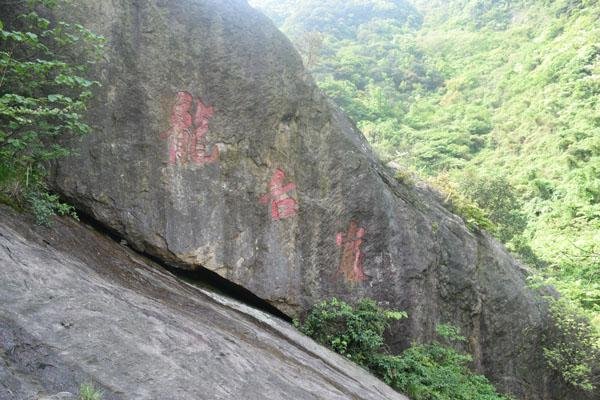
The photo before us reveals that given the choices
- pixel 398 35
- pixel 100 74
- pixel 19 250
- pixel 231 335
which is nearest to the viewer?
pixel 19 250

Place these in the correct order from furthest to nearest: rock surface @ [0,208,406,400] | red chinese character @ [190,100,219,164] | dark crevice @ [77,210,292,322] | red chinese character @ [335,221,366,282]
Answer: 1. red chinese character @ [335,221,366,282]
2. red chinese character @ [190,100,219,164]
3. dark crevice @ [77,210,292,322]
4. rock surface @ [0,208,406,400]

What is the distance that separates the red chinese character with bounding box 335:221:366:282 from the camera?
25.5 ft

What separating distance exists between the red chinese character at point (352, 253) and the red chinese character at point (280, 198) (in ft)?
3.03

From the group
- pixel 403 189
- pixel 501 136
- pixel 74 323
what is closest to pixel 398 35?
pixel 501 136

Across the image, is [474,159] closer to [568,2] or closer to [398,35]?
[568,2]

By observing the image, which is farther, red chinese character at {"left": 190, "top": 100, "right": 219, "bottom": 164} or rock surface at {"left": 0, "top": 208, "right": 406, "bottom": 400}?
red chinese character at {"left": 190, "top": 100, "right": 219, "bottom": 164}

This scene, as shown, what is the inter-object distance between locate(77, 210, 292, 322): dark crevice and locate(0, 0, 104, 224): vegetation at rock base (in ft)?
1.40

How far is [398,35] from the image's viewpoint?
49.9 metres

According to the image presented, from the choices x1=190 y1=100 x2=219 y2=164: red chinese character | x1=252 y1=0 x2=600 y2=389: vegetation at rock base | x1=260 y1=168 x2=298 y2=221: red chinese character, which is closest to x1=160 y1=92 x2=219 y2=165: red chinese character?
x1=190 y1=100 x2=219 y2=164: red chinese character

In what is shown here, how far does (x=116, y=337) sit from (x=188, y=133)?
147 inches

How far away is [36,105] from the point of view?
4.50m

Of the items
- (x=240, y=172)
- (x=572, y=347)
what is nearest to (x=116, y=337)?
(x=240, y=172)

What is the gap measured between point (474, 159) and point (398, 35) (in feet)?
83.7

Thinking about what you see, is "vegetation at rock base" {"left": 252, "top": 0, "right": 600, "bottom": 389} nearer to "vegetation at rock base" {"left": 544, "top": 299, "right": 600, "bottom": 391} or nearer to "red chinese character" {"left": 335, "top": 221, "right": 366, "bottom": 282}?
"vegetation at rock base" {"left": 544, "top": 299, "right": 600, "bottom": 391}
